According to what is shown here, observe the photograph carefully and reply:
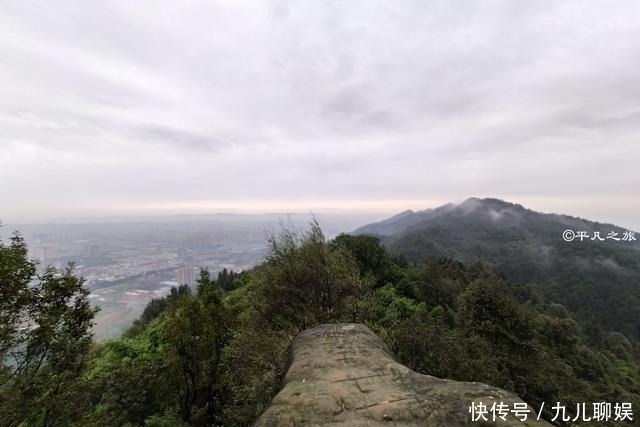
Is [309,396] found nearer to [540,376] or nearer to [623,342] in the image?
[540,376]

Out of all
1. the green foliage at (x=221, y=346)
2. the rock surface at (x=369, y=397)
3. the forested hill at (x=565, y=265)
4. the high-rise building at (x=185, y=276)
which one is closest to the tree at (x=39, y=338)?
the green foliage at (x=221, y=346)

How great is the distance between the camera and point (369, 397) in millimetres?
6129

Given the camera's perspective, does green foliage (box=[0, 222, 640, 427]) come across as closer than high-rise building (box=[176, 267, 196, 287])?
Yes

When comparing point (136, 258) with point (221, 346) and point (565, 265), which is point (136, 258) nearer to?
point (221, 346)

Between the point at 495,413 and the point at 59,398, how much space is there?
10052mm

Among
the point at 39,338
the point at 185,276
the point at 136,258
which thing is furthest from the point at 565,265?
the point at 39,338

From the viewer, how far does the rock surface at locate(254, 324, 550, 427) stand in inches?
216

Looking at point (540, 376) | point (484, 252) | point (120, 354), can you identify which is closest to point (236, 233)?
point (120, 354)

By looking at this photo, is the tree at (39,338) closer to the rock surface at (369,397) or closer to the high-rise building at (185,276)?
the rock surface at (369,397)

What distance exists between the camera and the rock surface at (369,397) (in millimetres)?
5492

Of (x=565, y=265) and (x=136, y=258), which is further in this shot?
(x=565, y=265)

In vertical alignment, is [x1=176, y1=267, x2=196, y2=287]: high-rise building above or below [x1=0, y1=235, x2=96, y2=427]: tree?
below

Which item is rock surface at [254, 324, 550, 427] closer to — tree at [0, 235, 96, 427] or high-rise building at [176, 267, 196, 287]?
tree at [0, 235, 96, 427]

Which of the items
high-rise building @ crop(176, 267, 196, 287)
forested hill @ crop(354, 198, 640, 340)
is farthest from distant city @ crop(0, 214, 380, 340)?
forested hill @ crop(354, 198, 640, 340)
